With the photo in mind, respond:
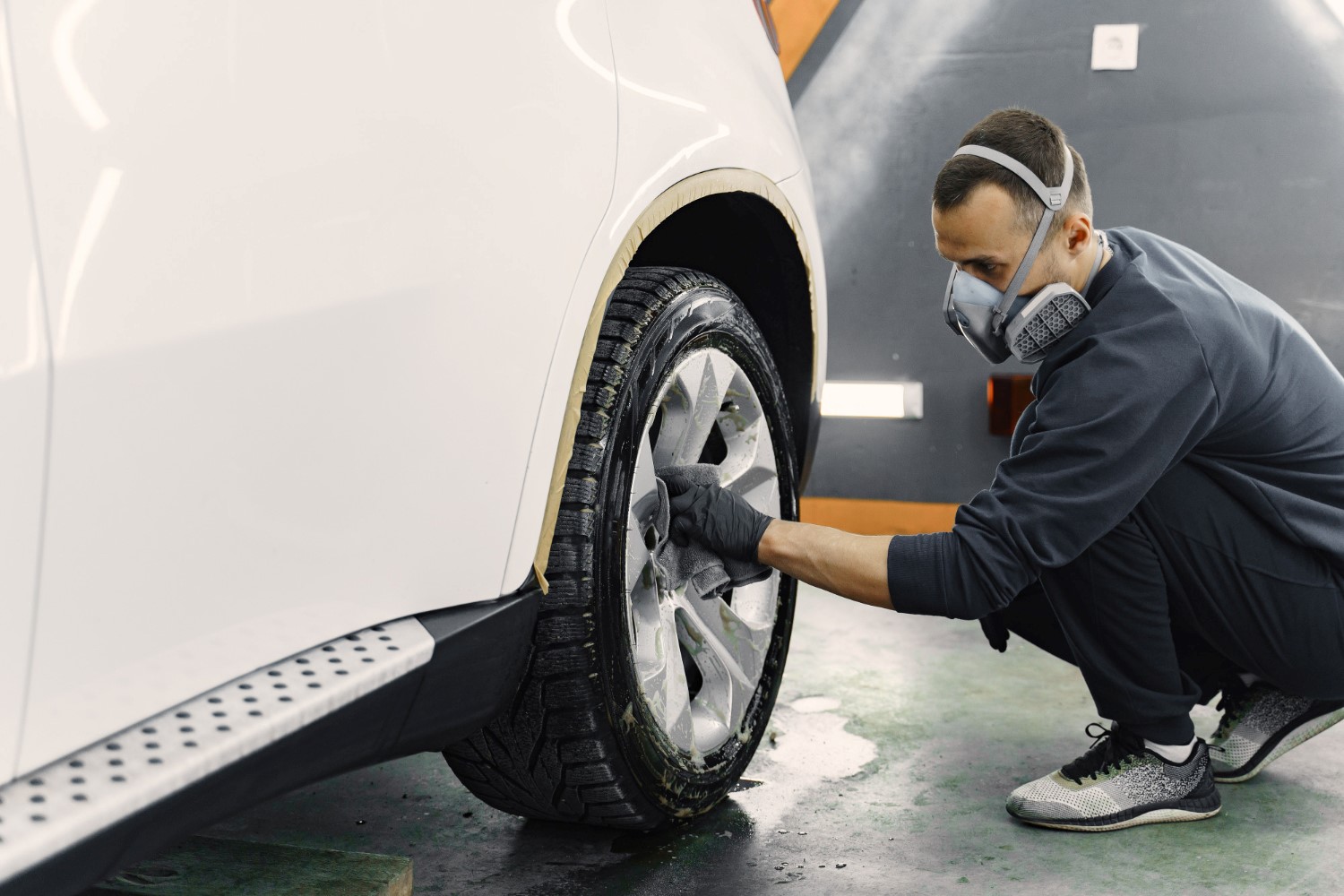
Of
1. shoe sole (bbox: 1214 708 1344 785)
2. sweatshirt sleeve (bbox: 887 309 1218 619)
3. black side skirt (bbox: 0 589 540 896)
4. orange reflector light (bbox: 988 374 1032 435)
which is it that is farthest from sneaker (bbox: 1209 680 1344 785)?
orange reflector light (bbox: 988 374 1032 435)

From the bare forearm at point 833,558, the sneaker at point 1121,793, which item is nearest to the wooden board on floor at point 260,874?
the bare forearm at point 833,558

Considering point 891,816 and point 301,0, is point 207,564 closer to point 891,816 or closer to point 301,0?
point 301,0

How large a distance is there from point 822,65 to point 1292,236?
1.35 meters

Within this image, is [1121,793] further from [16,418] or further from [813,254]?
[16,418]

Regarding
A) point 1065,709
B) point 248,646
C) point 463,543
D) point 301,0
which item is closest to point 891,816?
point 1065,709

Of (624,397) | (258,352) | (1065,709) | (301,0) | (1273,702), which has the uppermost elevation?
(301,0)

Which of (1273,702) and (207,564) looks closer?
(207,564)

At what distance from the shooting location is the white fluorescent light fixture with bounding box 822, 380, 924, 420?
135 inches

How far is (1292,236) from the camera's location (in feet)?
10.3

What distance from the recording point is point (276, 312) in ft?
2.88

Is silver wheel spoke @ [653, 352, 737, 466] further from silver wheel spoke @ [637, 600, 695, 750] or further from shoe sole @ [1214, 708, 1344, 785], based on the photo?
shoe sole @ [1214, 708, 1344, 785]

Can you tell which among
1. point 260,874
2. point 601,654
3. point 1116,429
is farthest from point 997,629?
point 260,874

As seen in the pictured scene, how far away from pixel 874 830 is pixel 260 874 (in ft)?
2.67

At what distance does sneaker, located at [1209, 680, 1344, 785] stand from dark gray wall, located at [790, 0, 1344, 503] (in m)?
1.51
